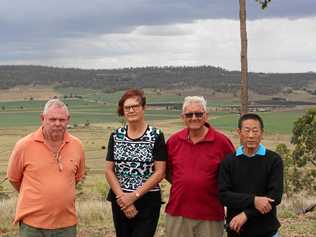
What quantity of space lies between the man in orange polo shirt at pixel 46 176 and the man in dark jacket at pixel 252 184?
4.15ft

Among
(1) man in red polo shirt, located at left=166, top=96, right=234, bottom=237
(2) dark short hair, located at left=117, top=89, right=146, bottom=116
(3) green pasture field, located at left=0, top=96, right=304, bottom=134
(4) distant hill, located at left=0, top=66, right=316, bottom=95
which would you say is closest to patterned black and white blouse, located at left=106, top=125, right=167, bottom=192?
(1) man in red polo shirt, located at left=166, top=96, right=234, bottom=237

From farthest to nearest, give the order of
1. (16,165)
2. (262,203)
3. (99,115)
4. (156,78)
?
(156,78) → (99,115) → (16,165) → (262,203)

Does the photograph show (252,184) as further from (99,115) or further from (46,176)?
(99,115)

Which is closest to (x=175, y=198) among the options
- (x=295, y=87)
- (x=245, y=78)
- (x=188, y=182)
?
(x=188, y=182)

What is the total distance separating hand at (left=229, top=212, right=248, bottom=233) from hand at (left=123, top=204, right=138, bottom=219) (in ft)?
2.84

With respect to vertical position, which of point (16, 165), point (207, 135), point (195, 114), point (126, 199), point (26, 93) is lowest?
point (26, 93)

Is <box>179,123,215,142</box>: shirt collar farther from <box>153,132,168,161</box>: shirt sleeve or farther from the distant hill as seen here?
the distant hill

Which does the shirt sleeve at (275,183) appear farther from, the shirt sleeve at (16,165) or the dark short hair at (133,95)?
the shirt sleeve at (16,165)

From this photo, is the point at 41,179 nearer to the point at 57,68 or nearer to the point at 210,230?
the point at 210,230

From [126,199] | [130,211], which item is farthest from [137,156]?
[130,211]

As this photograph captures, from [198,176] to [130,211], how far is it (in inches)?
26.4

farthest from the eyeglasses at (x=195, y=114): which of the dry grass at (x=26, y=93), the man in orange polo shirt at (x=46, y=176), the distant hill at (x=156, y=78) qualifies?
the distant hill at (x=156, y=78)

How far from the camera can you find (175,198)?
4.94 m

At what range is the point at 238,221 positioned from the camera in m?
4.55
